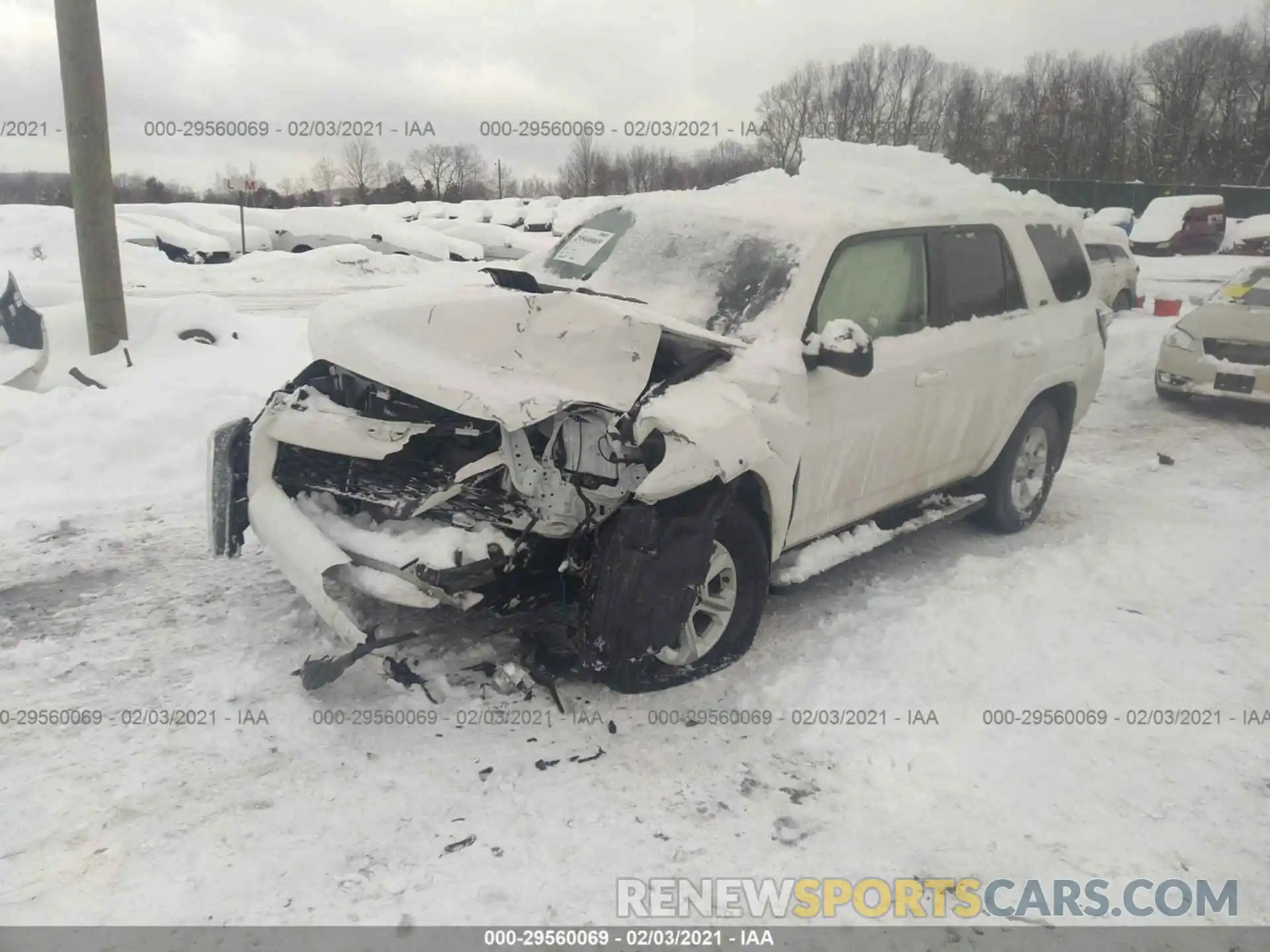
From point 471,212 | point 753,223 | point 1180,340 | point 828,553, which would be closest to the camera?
point 828,553

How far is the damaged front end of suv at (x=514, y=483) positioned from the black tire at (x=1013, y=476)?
2.26m

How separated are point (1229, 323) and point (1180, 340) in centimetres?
44

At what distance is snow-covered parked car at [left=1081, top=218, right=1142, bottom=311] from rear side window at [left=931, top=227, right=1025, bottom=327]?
9.13 meters

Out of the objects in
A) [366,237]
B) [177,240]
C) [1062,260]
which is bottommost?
[1062,260]

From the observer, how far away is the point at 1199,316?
9266mm

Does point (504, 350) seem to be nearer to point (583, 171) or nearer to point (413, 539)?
point (413, 539)

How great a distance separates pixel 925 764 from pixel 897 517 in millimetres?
1741

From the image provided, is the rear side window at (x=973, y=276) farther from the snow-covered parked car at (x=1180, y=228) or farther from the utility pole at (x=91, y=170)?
the snow-covered parked car at (x=1180, y=228)

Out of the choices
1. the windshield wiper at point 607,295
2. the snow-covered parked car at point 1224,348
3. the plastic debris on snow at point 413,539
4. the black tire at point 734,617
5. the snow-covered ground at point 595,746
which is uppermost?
the windshield wiper at point 607,295

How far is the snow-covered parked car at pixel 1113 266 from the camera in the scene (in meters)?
13.6

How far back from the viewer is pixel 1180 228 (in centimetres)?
2686

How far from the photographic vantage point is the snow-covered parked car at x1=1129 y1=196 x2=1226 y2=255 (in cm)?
2697

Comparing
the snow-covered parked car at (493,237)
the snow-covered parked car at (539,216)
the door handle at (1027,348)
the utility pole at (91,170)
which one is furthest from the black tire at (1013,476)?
the snow-covered parked car at (539,216)

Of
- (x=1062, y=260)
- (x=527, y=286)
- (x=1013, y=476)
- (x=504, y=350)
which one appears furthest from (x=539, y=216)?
(x=504, y=350)
